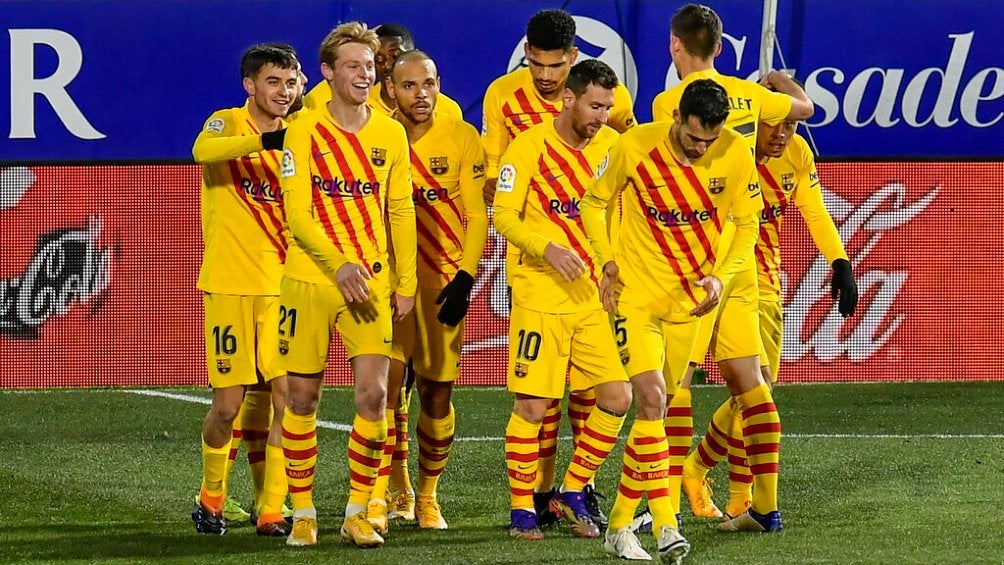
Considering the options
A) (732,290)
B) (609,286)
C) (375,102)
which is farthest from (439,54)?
(609,286)

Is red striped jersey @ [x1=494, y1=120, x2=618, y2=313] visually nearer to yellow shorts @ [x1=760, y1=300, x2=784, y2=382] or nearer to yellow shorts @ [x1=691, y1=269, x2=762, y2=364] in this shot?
yellow shorts @ [x1=691, y1=269, x2=762, y2=364]

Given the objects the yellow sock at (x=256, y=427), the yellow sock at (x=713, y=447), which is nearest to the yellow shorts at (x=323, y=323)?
the yellow sock at (x=256, y=427)

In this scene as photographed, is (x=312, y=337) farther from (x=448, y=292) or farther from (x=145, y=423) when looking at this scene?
(x=145, y=423)

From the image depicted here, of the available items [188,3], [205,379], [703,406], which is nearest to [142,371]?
[205,379]

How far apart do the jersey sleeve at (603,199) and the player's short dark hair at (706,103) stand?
349mm

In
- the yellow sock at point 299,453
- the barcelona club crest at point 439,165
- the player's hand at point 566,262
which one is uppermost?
the barcelona club crest at point 439,165

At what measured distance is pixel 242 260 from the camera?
694 cm

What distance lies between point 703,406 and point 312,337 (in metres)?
4.95

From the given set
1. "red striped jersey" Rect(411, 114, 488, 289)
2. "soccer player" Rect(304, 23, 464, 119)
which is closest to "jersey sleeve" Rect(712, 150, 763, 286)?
"red striped jersey" Rect(411, 114, 488, 289)

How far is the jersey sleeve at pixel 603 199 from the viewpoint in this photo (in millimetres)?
6188

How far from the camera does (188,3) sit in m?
11.7

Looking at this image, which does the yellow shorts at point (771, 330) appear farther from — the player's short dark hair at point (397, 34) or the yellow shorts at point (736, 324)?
the player's short dark hair at point (397, 34)

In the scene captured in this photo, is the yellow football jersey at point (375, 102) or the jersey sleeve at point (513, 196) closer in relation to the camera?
the jersey sleeve at point (513, 196)

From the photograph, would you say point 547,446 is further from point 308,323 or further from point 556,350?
point 308,323
